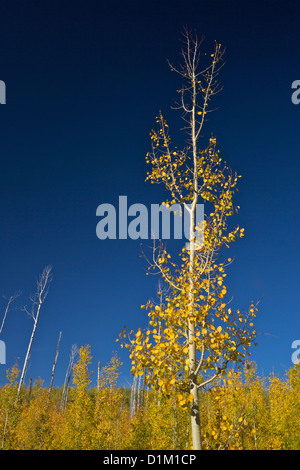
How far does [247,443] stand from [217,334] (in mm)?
20552

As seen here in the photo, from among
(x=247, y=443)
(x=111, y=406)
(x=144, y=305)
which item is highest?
(x=144, y=305)

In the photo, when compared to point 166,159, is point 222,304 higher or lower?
lower

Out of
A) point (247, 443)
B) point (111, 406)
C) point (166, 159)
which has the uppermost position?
point (166, 159)

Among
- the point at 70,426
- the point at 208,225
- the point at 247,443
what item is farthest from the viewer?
the point at 70,426

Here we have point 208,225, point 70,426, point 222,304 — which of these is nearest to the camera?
point 222,304

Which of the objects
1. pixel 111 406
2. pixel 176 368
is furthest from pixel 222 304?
pixel 111 406

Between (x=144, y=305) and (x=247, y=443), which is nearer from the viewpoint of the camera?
(x=144, y=305)

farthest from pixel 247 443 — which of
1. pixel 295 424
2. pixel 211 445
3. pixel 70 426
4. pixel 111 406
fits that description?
pixel 211 445

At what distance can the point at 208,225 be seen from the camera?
5781mm

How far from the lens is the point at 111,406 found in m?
20.4
